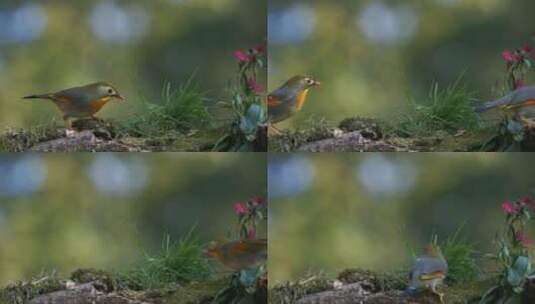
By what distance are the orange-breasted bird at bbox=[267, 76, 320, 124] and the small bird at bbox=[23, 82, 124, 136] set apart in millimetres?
616

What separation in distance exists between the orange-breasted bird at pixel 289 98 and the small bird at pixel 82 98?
24.3 inches

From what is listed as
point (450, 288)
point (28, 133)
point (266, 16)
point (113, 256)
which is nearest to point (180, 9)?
point (266, 16)

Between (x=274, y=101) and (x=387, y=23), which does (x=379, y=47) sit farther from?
(x=274, y=101)

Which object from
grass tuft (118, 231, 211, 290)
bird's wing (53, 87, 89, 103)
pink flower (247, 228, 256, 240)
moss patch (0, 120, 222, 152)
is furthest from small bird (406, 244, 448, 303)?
bird's wing (53, 87, 89, 103)

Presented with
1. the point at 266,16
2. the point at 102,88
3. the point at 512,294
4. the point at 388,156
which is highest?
the point at 266,16

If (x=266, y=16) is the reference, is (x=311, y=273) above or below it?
below

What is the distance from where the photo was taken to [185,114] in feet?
11.3

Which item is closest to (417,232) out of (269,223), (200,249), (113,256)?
(269,223)

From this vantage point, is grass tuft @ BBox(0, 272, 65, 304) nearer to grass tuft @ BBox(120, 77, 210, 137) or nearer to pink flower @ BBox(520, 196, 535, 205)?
grass tuft @ BBox(120, 77, 210, 137)

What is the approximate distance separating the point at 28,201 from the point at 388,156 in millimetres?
1467

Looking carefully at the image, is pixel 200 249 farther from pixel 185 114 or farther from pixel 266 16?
pixel 266 16

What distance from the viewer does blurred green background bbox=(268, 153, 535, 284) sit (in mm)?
3451

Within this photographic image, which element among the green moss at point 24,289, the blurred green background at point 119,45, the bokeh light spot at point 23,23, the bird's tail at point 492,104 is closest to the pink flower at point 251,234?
the blurred green background at point 119,45

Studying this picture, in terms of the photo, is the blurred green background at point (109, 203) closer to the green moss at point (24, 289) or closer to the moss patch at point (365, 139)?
the green moss at point (24, 289)
